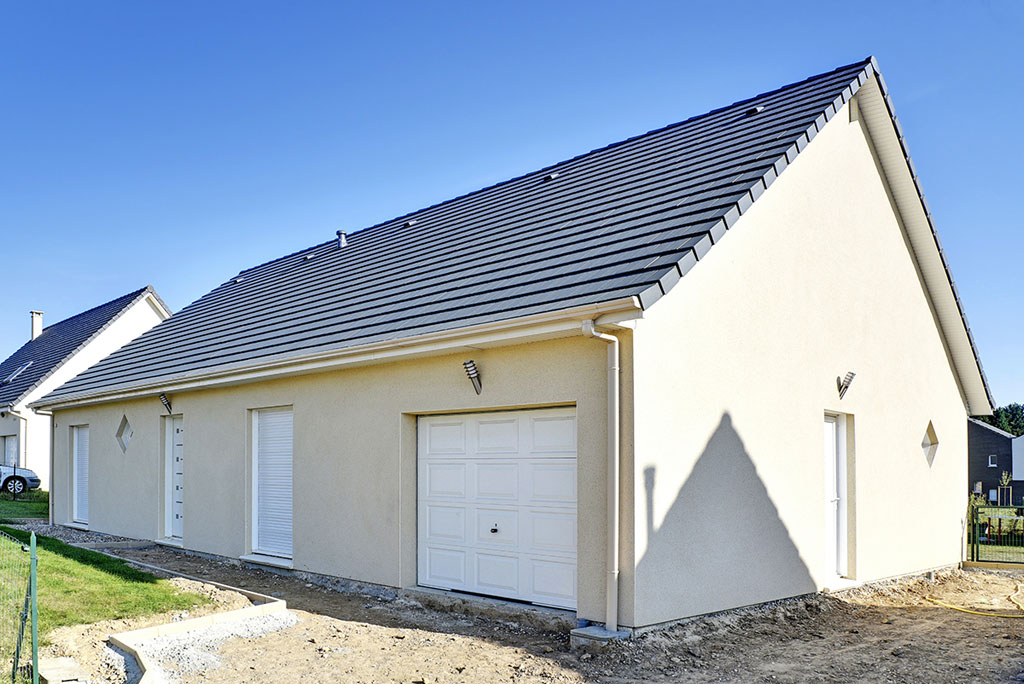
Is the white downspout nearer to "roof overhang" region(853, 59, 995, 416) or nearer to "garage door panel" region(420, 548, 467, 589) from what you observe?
"garage door panel" region(420, 548, 467, 589)

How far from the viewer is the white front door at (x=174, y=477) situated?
634 inches

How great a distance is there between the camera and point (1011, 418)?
261ft

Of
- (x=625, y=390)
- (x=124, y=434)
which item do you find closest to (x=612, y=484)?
(x=625, y=390)

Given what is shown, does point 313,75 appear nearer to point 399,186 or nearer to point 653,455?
point 399,186

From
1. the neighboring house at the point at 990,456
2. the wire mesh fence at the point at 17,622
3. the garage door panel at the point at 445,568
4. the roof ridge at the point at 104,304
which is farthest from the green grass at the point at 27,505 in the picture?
the neighboring house at the point at 990,456

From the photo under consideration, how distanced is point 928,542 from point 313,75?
14.1 meters

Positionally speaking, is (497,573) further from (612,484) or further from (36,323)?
(36,323)

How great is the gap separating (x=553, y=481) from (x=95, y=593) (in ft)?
18.7

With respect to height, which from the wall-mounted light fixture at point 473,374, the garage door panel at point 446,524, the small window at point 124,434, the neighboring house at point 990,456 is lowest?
the neighboring house at point 990,456

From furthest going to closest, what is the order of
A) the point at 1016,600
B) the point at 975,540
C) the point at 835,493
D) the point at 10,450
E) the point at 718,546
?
1. the point at 10,450
2. the point at 975,540
3. the point at 1016,600
4. the point at 835,493
5. the point at 718,546

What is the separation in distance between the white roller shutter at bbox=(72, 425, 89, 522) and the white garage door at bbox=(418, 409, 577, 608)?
12367 millimetres

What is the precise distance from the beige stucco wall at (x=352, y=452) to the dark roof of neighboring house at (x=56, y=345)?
59.6ft

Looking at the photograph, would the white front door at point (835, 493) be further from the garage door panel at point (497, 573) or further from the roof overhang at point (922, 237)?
the garage door panel at point (497, 573)

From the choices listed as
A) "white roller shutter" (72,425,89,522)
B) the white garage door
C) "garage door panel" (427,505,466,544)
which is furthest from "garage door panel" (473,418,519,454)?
"white roller shutter" (72,425,89,522)
